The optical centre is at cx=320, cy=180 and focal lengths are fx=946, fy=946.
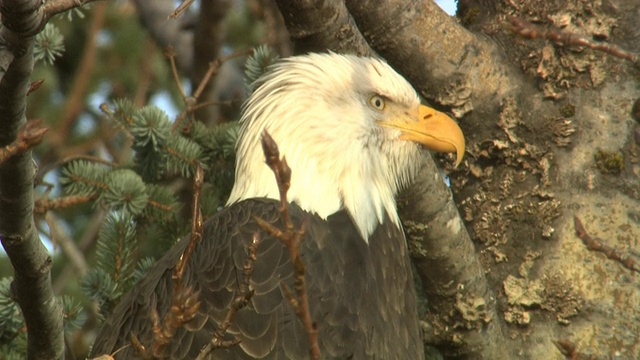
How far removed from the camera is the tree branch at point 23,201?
198 cm

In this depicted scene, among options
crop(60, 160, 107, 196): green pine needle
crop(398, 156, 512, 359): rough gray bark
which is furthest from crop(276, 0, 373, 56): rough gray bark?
crop(60, 160, 107, 196): green pine needle

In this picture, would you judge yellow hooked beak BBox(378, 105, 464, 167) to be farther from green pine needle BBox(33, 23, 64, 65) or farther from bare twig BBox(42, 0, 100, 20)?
bare twig BBox(42, 0, 100, 20)

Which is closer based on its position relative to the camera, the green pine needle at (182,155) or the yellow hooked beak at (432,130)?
the yellow hooked beak at (432,130)

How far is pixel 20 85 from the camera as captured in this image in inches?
82.0

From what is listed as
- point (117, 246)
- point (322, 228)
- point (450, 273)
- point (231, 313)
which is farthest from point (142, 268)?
point (231, 313)

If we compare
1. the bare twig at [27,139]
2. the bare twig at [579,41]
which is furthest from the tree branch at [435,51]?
the bare twig at [27,139]

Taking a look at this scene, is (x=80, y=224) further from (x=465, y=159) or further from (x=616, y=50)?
(x=616, y=50)

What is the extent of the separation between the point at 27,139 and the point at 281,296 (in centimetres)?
138

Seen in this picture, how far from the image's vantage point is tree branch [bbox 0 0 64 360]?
1977 mm

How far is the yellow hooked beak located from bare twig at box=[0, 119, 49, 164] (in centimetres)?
210

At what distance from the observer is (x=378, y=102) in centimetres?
387

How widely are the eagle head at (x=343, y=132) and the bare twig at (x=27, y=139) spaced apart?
5.88ft

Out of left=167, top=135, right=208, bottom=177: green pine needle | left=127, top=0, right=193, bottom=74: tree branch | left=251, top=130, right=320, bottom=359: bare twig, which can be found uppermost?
left=251, top=130, right=320, bottom=359: bare twig

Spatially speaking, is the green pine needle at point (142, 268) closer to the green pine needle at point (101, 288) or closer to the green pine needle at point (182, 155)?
the green pine needle at point (101, 288)
